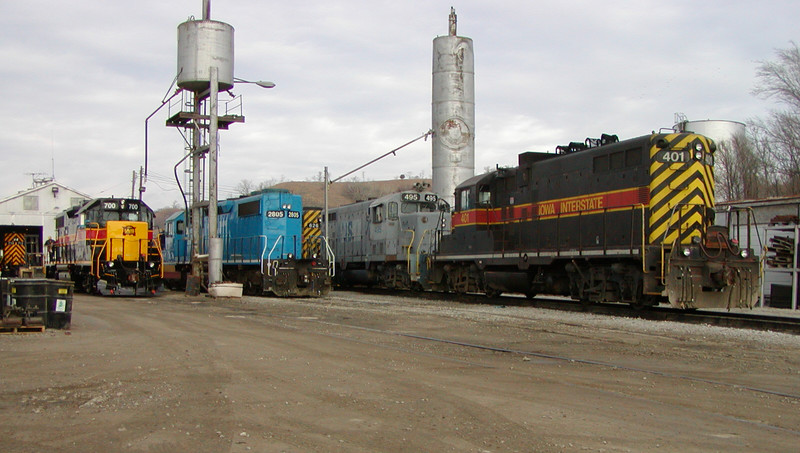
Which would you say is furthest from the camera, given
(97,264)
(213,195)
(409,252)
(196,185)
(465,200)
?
(196,185)

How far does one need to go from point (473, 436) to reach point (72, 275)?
26.5m

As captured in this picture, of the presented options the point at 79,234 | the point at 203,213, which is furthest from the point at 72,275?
the point at 203,213

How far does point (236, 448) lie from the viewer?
191 inches

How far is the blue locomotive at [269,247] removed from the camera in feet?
75.4

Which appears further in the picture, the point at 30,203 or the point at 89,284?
the point at 30,203

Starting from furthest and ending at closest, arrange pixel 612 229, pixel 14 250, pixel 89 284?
pixel 14 250
pixel 89 284
pixel 612 229

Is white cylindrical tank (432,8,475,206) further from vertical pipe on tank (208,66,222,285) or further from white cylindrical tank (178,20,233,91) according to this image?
vertical pipe on tank (208,66,222,285)

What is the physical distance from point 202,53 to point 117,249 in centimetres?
779

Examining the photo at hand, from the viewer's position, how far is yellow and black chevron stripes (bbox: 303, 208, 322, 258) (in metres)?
27.6

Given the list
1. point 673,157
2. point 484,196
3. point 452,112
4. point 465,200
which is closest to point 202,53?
point 465,200

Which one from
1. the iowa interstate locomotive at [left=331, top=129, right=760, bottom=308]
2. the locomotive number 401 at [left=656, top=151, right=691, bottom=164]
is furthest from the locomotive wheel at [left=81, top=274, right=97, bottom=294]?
the locomotive number 401 at [left=656, top=151, right=691, bottom=164]

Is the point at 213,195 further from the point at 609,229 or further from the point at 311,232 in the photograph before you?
the point at 609,229

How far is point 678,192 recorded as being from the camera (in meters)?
15.1

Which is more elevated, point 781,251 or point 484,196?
point 484,196
